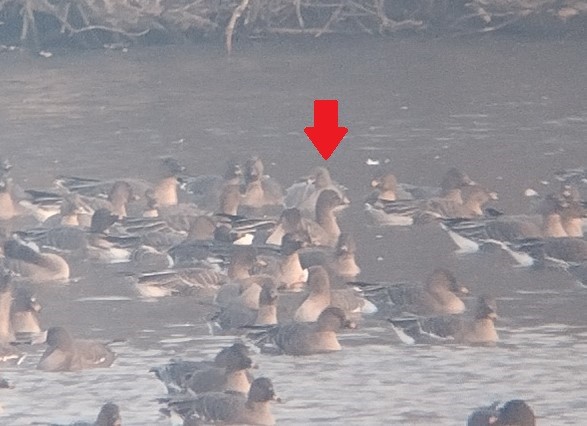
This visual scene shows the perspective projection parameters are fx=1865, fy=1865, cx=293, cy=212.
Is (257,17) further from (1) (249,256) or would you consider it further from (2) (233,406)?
(2) (233,406)

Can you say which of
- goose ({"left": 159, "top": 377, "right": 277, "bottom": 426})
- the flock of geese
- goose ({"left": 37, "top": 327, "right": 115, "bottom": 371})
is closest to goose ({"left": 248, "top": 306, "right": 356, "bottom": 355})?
Result: the flock of geese

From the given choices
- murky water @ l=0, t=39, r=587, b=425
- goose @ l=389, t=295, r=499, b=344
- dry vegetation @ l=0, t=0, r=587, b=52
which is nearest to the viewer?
murky water @ l=0, t=39, r=587, b=425

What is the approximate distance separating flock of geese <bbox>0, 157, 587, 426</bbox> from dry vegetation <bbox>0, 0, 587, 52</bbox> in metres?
10.4

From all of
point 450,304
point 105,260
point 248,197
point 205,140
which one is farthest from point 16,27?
point 450,304

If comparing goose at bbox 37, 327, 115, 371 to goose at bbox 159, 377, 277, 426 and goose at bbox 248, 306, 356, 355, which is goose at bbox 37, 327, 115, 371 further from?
goose at bbox 159, 377, 277, 426

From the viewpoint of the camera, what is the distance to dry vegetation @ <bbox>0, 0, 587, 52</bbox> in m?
26.1

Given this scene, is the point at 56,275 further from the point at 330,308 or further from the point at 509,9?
the point at 509,9

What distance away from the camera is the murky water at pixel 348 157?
923cm

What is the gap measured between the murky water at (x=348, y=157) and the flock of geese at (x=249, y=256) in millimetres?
140

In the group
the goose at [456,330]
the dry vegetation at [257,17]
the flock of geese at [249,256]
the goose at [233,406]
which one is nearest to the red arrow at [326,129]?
the flock of geese at [249,256]

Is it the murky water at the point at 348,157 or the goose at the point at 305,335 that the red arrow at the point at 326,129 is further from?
the goose at the point at 305,335

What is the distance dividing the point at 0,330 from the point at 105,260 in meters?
2.40

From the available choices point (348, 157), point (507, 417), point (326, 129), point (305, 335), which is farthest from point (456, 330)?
point (326, 129)

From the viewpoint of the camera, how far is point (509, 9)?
26.3 metres
